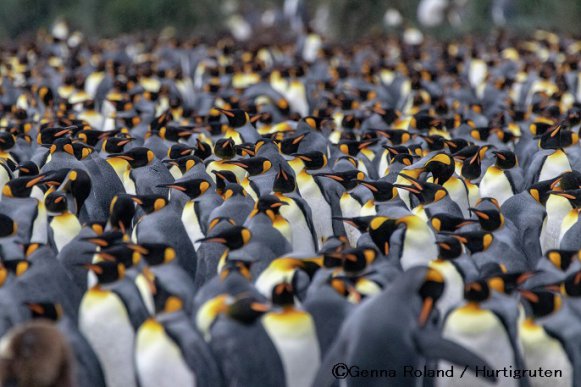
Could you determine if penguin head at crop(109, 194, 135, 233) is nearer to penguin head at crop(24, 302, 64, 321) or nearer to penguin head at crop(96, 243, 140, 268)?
penguin head at crop(96, 243, 140, 268)

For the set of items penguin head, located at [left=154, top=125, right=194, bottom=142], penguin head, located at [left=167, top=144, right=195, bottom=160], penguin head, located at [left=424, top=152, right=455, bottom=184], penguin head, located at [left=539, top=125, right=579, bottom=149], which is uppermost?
penguin head, located at [left=167, top=144, right=195, bottom=160]

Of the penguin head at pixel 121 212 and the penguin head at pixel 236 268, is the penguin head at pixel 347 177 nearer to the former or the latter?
the penguin head at pixel 121 212

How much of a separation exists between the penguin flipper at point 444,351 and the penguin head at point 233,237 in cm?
122

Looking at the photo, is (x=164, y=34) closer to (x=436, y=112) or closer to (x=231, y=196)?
(x=436, y=112)

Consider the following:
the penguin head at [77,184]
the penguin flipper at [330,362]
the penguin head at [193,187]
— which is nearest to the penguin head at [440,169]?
the penguin head at [193,187]

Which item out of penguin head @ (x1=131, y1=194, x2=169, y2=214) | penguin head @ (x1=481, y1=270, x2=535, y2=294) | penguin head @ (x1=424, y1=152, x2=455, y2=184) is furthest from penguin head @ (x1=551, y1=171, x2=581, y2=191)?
penguin head @ (x1=131, y1=194, x2=169, y2=214)

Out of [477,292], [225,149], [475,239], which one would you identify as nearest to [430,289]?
[477,292]

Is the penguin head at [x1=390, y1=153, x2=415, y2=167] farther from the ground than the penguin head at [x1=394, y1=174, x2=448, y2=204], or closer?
closer

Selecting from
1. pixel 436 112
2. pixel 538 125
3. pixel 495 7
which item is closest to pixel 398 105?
pixel 436 112

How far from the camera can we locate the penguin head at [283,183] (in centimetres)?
522

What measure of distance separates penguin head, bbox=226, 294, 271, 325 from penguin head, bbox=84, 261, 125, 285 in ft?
1.97

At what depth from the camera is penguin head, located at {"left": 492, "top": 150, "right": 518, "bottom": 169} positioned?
5898 mm

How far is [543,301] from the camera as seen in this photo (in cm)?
358

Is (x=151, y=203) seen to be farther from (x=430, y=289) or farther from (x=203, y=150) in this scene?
(x=430, y=289)
